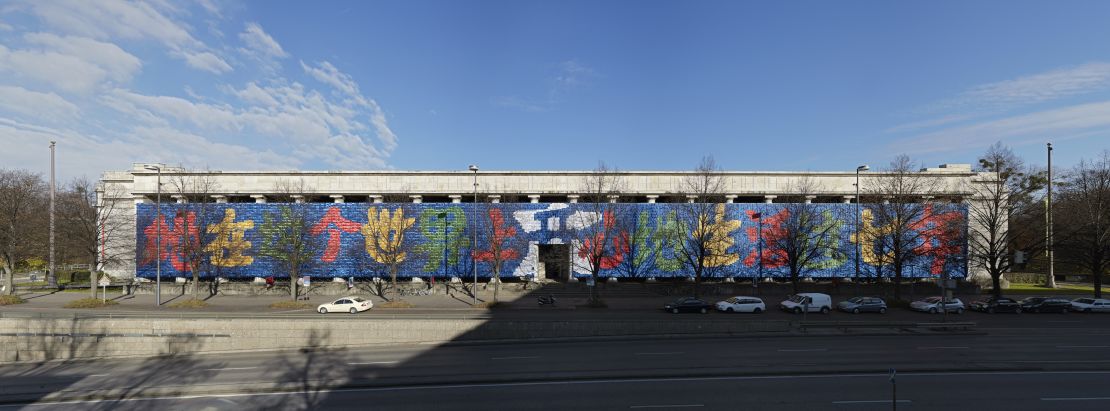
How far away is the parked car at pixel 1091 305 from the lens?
35281 mm

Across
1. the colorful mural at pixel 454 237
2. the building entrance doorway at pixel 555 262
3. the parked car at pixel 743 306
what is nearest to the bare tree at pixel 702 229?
the colorful mural at pixel 454 237

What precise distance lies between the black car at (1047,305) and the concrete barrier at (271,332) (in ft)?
75.2

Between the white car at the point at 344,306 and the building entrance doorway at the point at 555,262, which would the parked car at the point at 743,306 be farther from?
the white car at the point at 344,306

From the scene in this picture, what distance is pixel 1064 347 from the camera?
23.0 metres

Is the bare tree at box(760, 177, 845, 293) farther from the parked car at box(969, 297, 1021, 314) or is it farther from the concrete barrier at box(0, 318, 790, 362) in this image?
the concrete barrier at box(0, 318, 790, 362)

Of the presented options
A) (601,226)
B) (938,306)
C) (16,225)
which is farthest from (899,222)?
(16,225)

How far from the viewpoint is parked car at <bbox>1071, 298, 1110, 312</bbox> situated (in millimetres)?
35281

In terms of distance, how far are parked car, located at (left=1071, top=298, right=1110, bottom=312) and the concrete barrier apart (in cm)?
2635

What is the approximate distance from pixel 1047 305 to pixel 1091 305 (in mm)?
3458


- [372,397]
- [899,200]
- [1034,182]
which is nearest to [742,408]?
[372,397]

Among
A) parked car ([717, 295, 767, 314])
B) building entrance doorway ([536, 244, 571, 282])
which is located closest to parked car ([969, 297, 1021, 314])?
parked car ([717, 295, 767, 314])

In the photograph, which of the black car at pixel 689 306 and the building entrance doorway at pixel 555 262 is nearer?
the black car at pixel 689 306

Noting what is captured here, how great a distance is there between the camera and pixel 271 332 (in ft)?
84.1

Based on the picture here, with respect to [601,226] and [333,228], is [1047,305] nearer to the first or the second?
[601,226]
